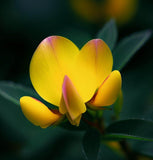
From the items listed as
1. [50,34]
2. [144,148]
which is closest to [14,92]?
[144,148]

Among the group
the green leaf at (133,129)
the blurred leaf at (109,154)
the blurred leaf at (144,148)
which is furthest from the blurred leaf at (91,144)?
the blurred leaf at (109,154)

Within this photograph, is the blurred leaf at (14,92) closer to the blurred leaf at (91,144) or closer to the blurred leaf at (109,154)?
the blurred leaf at (91,144)

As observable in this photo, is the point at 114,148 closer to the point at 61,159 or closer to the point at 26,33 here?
the point at 61,159

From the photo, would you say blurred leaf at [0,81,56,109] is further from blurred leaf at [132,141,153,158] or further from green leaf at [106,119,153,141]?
blurred leaf at [132,141,153,158]

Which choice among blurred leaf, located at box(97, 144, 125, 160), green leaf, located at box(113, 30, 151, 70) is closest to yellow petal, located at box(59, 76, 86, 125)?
green leaf, located at box(113, 30, 151, 70)

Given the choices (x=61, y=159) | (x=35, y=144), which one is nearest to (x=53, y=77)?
(x=61, y=159)
